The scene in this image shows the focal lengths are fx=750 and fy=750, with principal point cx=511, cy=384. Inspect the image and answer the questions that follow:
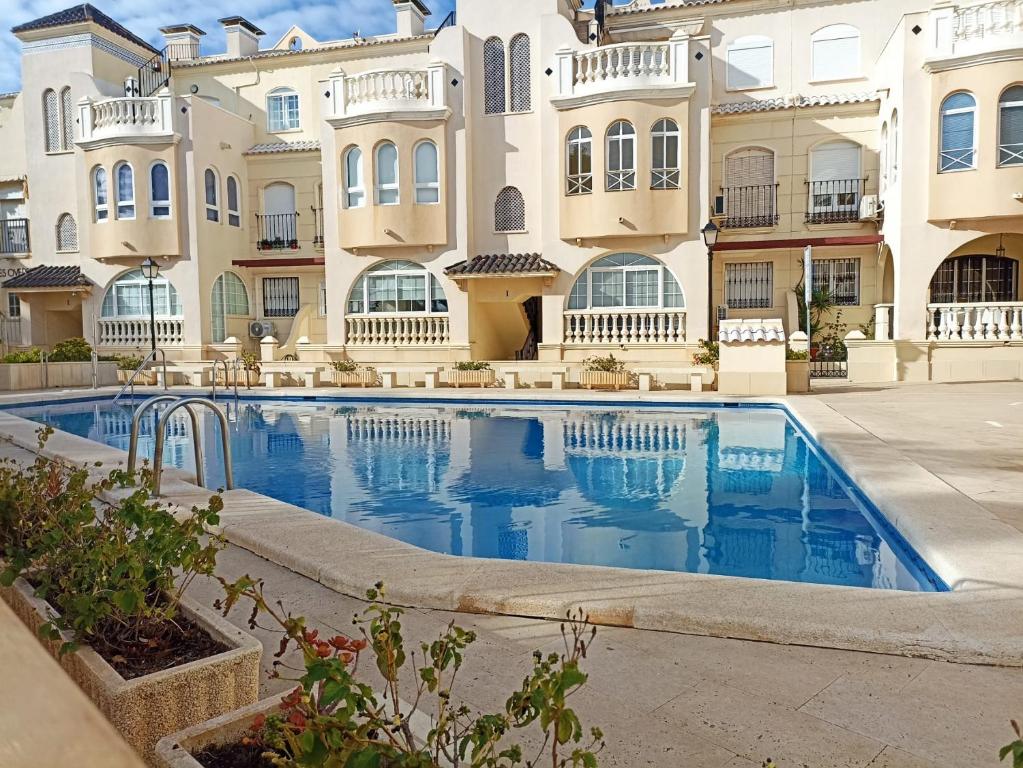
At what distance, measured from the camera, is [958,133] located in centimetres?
1827

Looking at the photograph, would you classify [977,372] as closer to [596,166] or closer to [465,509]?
[596,166]

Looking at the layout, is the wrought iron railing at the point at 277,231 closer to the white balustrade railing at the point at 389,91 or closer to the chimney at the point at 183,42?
the white balustrade railing at the point at 389,91

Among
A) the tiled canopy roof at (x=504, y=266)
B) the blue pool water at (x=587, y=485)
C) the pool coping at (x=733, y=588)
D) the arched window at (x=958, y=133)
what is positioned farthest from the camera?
the tiled canopy roof at (x=504, y=266)

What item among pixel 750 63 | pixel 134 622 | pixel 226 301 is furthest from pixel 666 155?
pixel 134 622

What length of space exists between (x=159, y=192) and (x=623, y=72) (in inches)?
591

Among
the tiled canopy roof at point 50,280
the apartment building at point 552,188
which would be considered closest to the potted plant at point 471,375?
the apartment building at point 552,188

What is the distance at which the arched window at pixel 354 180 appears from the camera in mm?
22016

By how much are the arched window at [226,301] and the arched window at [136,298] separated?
4.17ft


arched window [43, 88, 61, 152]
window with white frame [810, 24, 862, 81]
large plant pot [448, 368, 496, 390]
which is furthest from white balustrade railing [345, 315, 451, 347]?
window with white frame [810, 24, 862, 81]

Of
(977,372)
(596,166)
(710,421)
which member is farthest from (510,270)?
(977,372)

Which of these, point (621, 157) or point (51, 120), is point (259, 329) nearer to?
point (51, 120)

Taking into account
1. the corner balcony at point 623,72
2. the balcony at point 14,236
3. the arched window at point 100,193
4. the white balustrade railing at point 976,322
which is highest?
the corner balcony at point 623,72

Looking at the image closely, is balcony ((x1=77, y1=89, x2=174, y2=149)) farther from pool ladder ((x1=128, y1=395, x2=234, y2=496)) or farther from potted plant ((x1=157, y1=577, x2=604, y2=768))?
potted plant ((x1=157, y1=577, x2=604, y2=768))

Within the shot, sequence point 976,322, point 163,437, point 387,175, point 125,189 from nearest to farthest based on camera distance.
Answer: point 163,437
point 976,322
point 387,175
point 125,189
